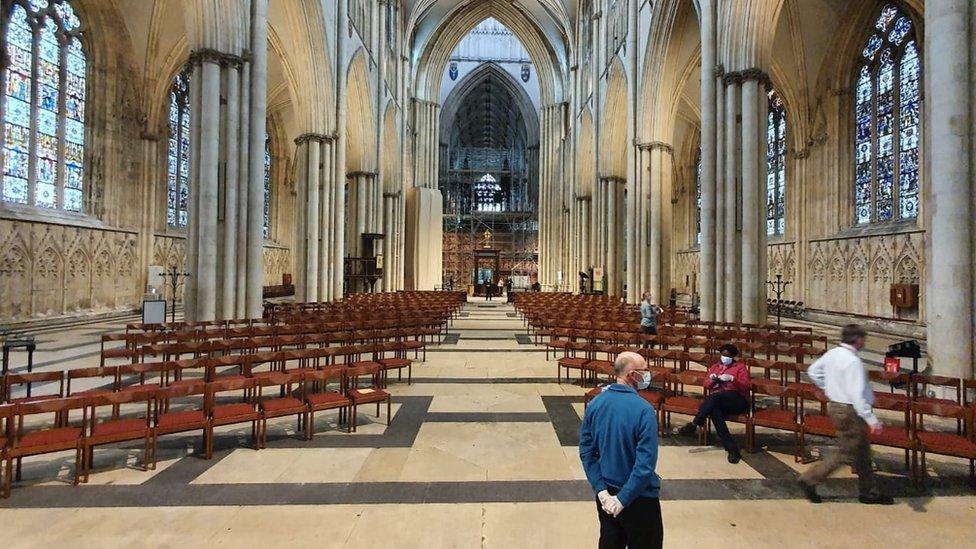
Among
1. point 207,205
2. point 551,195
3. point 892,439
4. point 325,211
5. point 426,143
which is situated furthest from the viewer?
point 551,195

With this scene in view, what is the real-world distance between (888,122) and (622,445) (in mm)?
22401

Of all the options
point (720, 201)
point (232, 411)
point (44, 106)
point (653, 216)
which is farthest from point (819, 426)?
point (44, 106)

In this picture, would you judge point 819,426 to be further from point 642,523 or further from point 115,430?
point 115,430

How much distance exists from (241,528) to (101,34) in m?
23.3

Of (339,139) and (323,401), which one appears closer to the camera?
(323,401)

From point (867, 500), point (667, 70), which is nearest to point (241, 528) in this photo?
point (867, 500)

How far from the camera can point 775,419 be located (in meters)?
4.86

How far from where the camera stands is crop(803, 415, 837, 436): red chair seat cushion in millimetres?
4543

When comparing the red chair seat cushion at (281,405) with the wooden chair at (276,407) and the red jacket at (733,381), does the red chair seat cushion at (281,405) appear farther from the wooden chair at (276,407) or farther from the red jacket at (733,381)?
the red jacket at (733,381)

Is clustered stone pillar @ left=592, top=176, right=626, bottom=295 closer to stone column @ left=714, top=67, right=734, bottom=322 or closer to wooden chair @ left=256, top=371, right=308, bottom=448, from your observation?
stone column @ left=714, top=67, right=734, bottom=322

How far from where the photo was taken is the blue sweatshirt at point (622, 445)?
7.00ft

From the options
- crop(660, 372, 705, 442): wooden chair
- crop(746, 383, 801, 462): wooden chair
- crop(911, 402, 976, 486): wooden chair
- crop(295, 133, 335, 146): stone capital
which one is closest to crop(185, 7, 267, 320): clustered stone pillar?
crop(295, 133, 335, 146): stone capital

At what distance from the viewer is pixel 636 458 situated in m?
2.19

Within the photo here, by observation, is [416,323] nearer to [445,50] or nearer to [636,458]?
[636,458]
